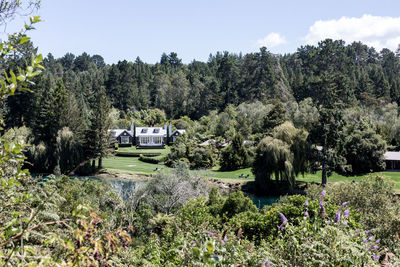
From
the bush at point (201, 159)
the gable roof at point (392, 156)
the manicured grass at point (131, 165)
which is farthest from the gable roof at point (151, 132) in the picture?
the gable roof at point (392, 156)

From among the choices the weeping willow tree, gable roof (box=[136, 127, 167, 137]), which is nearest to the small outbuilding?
the weeping willow tree

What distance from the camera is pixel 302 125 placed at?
5144 centimetres

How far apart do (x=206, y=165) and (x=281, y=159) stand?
676 inches

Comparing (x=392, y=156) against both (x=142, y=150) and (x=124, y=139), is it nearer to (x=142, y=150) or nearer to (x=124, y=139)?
(x=142, y=150)

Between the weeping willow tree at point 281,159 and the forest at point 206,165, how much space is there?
0.45ft

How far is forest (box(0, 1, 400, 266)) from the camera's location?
3.07 m

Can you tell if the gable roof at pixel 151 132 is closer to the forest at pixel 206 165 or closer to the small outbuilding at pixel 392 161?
the forest at pixel 206 165

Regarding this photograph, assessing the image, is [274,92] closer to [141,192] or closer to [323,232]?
[141,192]

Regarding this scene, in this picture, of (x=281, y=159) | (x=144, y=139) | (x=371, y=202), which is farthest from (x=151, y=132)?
(x=371, y=202)

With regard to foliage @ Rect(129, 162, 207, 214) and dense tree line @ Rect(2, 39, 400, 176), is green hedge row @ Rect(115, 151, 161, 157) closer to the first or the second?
dense tree line @ Rect(2, 39, 400, 176)

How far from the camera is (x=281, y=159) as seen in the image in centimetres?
3447

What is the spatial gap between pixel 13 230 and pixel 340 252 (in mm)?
3112


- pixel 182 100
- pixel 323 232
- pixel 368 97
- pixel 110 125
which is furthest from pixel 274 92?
pixel 323 232

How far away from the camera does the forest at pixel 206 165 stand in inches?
121
